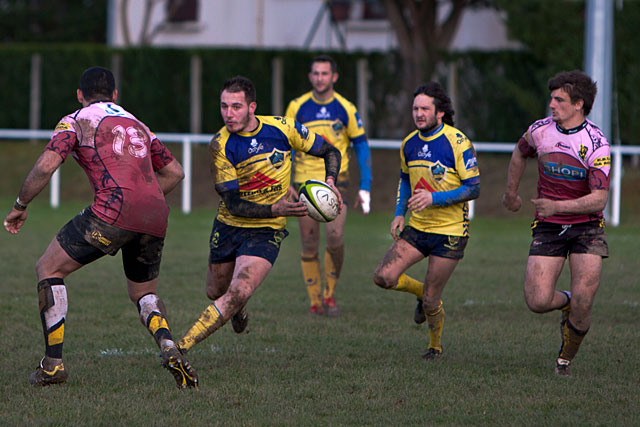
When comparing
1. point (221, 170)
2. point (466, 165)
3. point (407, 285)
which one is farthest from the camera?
point (407, 285)

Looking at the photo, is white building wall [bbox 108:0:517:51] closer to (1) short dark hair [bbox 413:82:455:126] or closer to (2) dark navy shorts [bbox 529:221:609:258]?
(1) short dark hair [bbox 413:82:455:126]

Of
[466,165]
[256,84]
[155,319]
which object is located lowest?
[155,319]

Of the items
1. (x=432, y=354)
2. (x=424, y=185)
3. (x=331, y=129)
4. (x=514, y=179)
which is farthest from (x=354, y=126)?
(x=432, y=354)

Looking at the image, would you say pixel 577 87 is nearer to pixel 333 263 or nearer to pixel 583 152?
pixel 583 152

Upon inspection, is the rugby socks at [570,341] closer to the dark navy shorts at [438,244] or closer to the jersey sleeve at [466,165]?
the dark navy shorts at [438,244]

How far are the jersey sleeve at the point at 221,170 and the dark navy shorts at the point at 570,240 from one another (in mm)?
2130

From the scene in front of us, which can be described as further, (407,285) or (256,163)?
(407,285)

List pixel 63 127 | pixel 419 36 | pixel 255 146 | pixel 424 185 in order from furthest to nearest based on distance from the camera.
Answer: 1. pixel 419 36
2. pixel 424 185
3. pixel 255 146
4. pixel 63 127

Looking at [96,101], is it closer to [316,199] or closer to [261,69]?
[316,199]

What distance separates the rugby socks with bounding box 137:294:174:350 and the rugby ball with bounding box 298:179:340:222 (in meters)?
1.22

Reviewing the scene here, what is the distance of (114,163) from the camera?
6.18m

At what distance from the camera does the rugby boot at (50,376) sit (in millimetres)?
6172

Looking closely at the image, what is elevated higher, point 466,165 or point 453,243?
point 466,165

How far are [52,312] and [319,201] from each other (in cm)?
192
